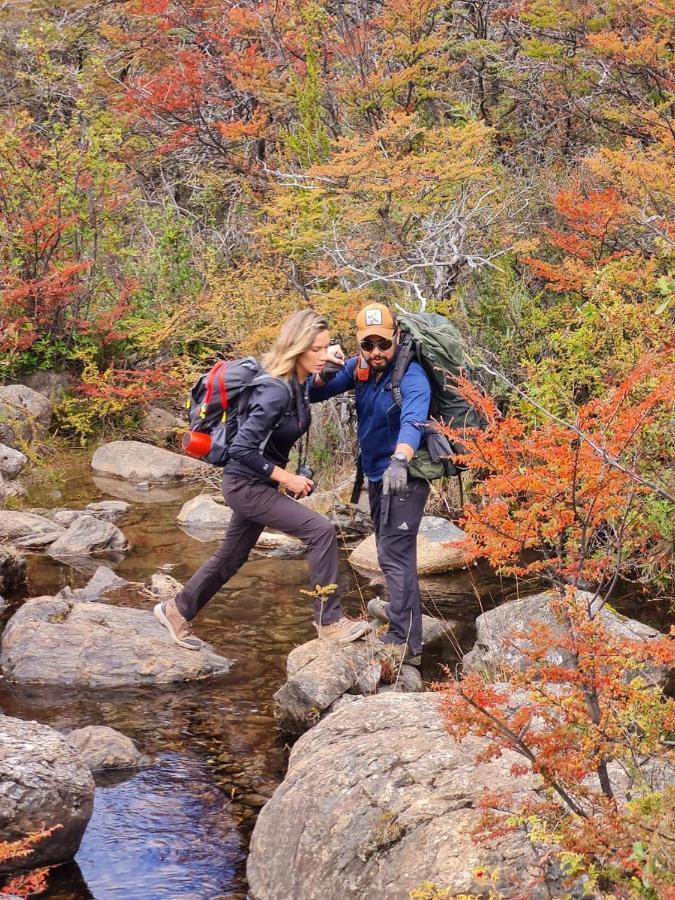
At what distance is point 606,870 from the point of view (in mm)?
2949

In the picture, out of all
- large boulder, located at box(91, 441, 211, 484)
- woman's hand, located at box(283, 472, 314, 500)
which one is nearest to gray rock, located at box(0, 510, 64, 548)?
large boulder, located at box(91, 441, 211, 484)

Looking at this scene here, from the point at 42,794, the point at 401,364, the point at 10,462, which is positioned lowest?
the point at 10,462

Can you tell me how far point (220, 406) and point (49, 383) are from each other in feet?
28.6

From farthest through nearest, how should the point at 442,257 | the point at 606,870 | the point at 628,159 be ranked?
the point at 442,257 → the point at 628,159 → the point at 606,870

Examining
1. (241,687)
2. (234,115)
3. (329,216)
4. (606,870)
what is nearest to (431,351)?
(241,687)

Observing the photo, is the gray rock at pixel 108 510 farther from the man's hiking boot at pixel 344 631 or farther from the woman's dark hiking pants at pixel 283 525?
the man's hiking boot at pixel 344 631

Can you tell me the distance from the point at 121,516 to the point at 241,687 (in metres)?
4.75

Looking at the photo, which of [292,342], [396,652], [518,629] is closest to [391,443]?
[292,342]

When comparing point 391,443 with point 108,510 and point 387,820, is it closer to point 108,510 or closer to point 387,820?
point 387,820

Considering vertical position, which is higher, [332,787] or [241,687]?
[332,787]

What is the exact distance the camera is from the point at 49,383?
14.0 meters

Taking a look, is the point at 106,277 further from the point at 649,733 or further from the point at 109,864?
the point at 649,733

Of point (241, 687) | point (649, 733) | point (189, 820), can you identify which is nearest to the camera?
point (649, 733)

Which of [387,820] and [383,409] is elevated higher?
[383,409]
